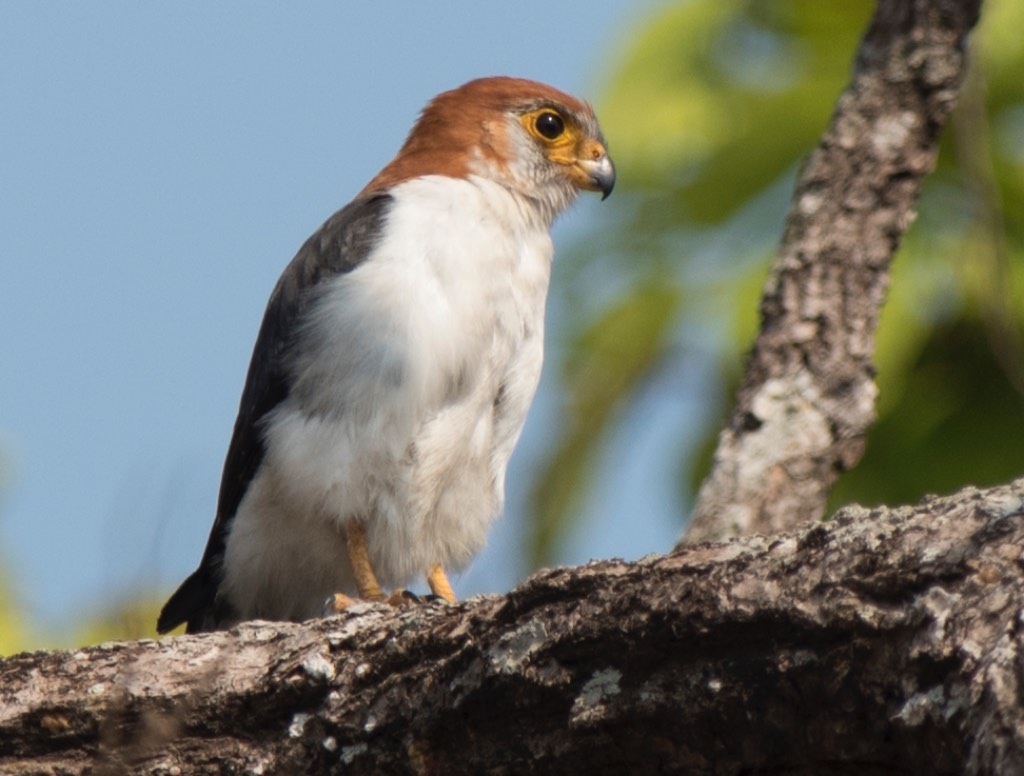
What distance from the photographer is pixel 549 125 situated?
578 centimetres

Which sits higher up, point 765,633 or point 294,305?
point 294,305

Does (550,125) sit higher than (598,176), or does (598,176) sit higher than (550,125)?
(550,125)

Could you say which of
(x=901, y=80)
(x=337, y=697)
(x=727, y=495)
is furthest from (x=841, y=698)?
(x=901, y=80)

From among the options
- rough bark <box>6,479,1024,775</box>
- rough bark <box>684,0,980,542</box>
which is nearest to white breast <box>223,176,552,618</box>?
rough bark <box>684,0,980,542</box>

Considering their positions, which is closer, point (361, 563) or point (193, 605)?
point (361, 563)

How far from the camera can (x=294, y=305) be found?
16.4ft

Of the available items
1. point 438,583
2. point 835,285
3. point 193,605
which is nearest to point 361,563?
point 438,583

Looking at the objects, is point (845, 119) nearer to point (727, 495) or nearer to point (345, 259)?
point (727, 495)

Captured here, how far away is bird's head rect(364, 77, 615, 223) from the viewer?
18.1ft

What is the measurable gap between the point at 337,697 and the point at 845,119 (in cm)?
285

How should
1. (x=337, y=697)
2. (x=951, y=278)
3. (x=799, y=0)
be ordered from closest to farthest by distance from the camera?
(x=337, y=697), (x=951, y=278), (x=799, y=0)

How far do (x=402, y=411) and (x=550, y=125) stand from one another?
1.65 metres

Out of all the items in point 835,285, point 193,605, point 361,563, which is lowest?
point 361,563

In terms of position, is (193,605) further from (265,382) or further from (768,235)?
(768,235)
